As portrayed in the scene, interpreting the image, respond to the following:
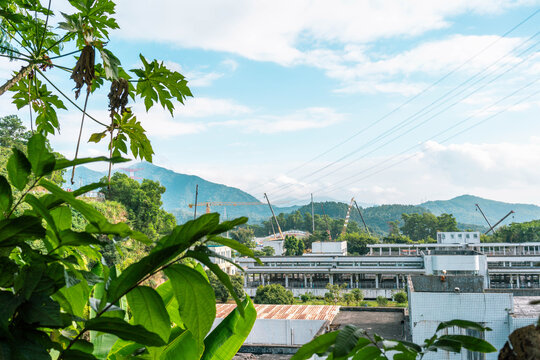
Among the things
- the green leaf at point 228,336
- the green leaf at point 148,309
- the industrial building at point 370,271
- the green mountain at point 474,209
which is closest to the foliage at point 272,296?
the industrial building at point 370,271

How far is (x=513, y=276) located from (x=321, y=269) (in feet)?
30.8

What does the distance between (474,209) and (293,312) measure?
161981 millimetres

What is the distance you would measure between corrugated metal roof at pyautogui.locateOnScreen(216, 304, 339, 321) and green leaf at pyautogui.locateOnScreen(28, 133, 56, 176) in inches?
405

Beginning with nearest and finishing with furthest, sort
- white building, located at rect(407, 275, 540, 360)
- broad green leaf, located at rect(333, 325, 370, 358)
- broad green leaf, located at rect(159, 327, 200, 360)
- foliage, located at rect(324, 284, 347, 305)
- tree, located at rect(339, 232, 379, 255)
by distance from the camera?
broad green leaf, located at rect(333, 325, 370, 358) → broad green leaf, located at rect(159, 327, 200, 360) → white building, located at rect(407, 275, 540, 360) → foliage, located at rect(324, 284, 347, 305) → tree, located at rect(339, 232, 379, 255)

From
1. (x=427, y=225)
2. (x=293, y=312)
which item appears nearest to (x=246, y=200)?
(x=427, y=225)

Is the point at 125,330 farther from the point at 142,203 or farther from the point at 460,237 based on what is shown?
the point at 460,237

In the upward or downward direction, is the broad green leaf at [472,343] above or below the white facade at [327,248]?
below

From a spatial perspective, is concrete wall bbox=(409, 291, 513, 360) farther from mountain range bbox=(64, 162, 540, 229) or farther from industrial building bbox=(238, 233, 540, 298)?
mountain range bbox=(64, 162, 540, 229)

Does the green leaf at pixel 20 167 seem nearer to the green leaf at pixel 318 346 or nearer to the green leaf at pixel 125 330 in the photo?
the green leaf at pixel 125 330

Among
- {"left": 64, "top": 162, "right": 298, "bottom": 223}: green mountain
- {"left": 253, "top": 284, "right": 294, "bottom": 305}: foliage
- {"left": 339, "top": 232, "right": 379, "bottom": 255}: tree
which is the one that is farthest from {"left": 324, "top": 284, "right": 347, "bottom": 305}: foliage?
{"left": 64, "top": 162, "right": 298, "bottom": 223}: green mountain

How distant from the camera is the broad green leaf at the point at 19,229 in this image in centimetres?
43

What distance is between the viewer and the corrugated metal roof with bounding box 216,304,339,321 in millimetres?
10773

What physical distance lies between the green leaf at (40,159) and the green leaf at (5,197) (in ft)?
0.10

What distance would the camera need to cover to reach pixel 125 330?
423 mm
